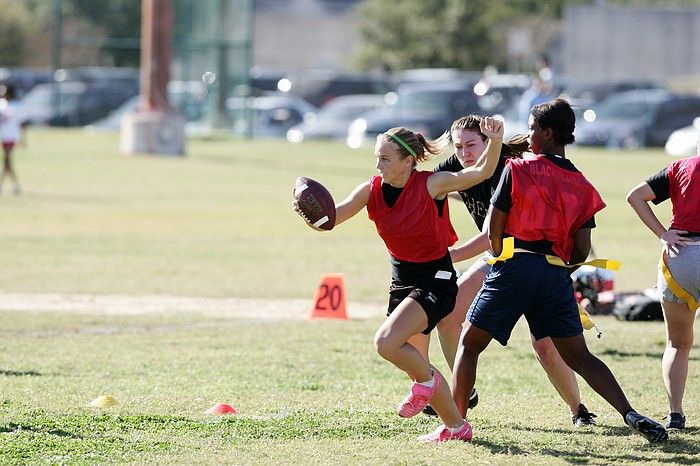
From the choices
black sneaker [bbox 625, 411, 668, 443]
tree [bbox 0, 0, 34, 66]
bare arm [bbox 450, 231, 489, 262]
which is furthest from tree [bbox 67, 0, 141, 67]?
black sneaker [bbox 625, 411, 668, 443]

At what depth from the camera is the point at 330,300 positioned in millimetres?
11953

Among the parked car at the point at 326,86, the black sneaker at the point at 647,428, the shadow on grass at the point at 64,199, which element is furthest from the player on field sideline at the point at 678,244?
the parked car at the point at 326,86

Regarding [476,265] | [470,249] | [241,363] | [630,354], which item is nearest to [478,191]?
[470,249]

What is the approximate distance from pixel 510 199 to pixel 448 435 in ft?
4.09

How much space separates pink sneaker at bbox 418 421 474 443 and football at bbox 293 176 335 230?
1.20 metres

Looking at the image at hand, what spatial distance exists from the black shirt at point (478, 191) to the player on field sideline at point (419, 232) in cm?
67

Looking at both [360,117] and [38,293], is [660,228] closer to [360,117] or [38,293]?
[38,293]

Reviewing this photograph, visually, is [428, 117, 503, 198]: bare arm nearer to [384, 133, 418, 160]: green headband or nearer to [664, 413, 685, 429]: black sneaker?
[384, 133, 418, 160]: green headband

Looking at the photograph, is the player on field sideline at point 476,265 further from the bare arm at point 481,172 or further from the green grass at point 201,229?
the green grass at point 201,229

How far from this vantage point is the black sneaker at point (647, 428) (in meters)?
6.60

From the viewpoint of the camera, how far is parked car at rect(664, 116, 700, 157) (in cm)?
3558

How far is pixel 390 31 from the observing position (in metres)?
65.8

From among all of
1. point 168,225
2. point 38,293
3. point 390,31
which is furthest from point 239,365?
point 390,31

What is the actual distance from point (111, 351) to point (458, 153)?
3834 mm
